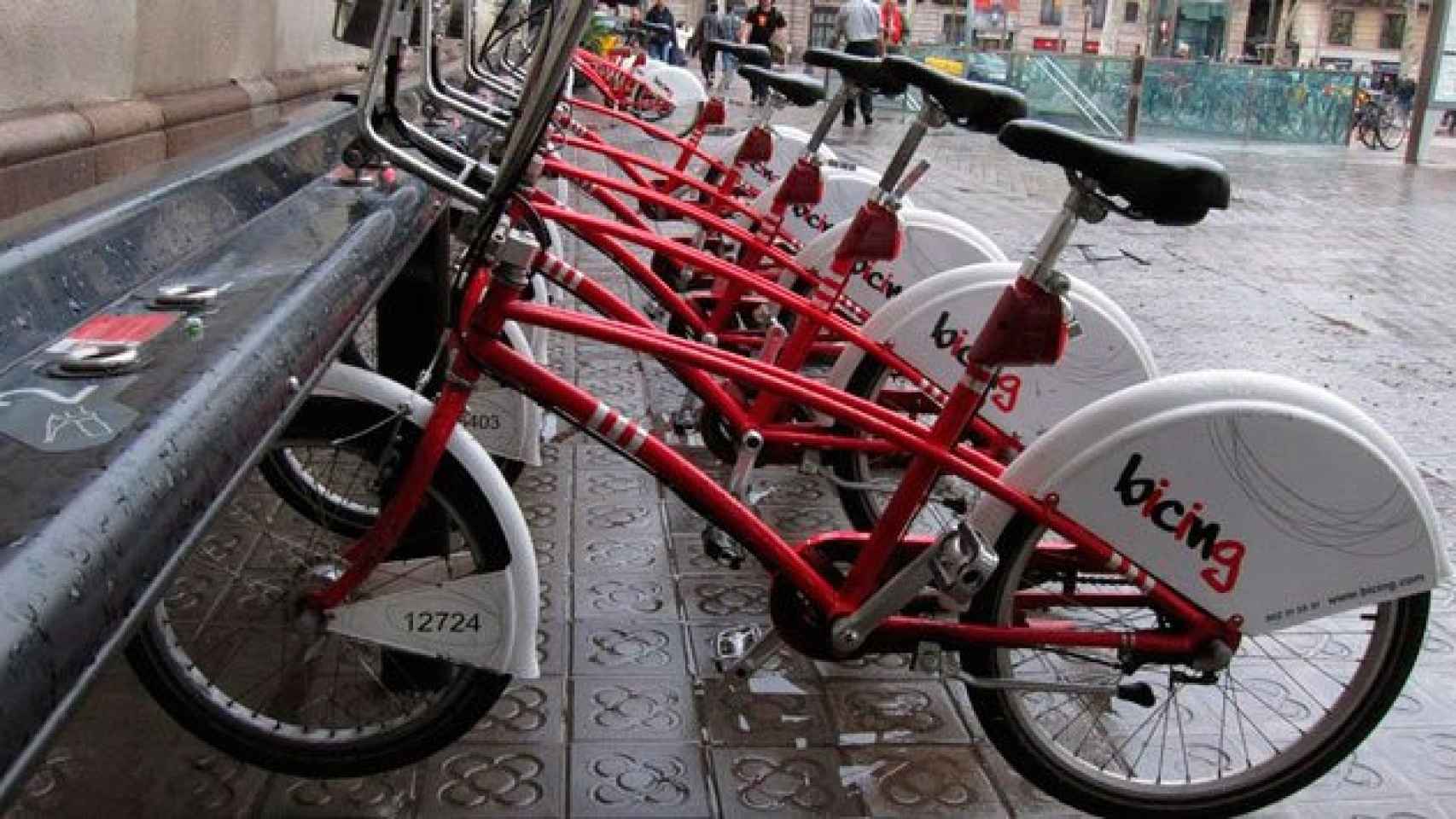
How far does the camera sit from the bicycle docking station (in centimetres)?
111

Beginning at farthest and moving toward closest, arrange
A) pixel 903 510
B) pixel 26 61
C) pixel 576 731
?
pixel 26 61 → pixel 576 731 → pixel 903 510

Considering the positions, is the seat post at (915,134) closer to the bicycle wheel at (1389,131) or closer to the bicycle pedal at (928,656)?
the bicycle pedal at (928,656)

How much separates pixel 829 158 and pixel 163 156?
9.04 ft

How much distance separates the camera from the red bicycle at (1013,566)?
296 cm

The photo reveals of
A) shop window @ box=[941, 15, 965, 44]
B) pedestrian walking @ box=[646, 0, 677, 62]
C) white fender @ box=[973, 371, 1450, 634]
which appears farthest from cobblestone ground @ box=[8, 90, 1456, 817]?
shop window @ box=[941, 15, 965, 44]

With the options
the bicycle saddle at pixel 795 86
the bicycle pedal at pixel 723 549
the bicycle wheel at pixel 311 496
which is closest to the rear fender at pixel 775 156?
the bicycle saddle at pixel 795 86

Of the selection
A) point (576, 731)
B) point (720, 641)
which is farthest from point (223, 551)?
point (720, 641)

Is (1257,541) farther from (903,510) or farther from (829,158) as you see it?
(829,158)

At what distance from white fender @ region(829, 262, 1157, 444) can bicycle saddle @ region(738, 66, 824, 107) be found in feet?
6.39

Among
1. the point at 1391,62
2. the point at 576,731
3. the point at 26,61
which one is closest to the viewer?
the point at 576,731

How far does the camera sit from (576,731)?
3455 millimetres

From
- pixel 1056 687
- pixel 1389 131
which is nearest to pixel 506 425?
pixel 1056 687

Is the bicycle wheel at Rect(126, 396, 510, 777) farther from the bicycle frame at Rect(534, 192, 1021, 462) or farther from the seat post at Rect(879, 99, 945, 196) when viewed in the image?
the seat post at Rect(879, 99, 945, 196)

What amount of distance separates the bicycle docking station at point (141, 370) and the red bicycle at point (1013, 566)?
48cm
